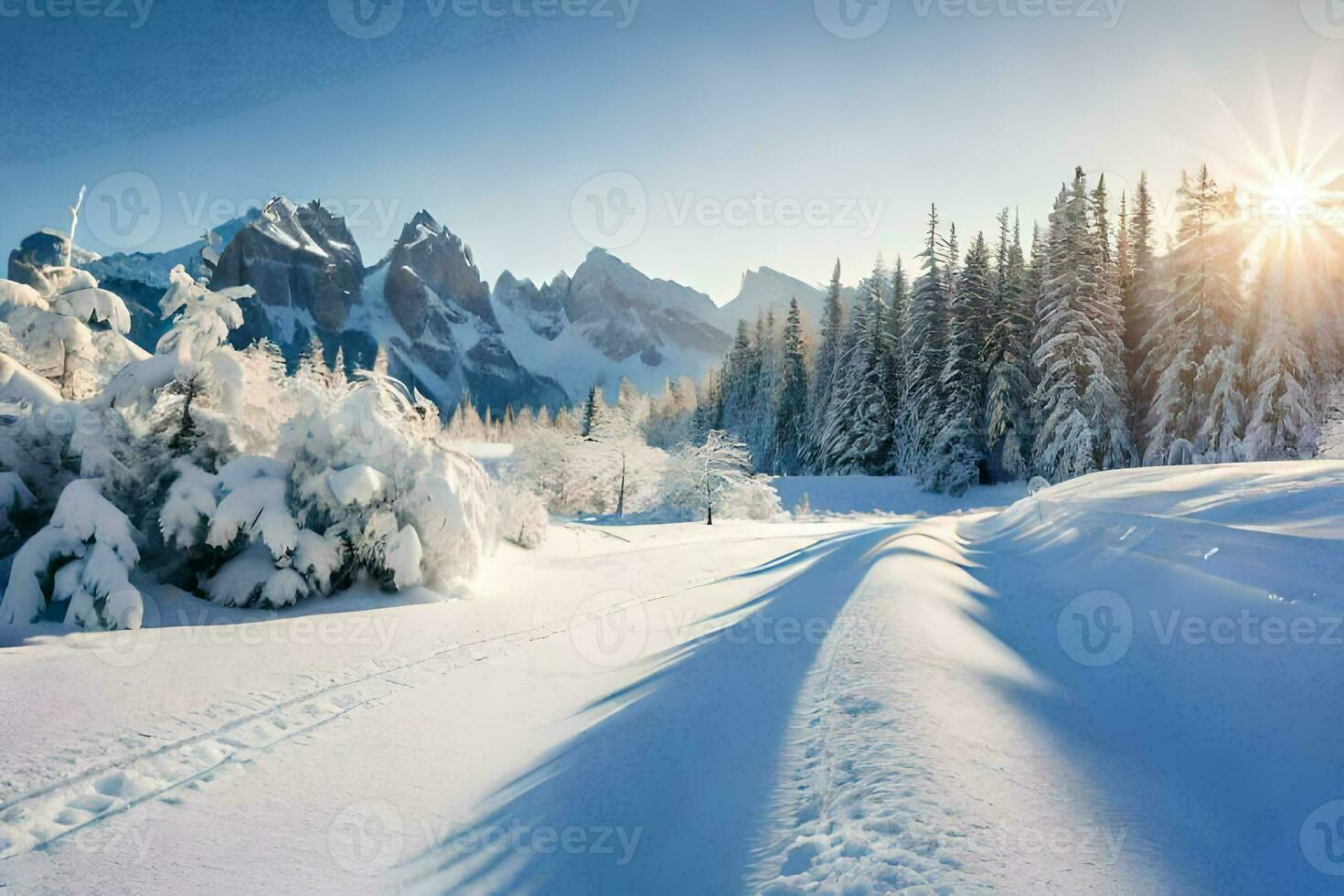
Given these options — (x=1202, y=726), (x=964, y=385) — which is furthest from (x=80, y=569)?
(x=964, y=385)

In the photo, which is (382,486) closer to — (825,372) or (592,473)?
(592,473)

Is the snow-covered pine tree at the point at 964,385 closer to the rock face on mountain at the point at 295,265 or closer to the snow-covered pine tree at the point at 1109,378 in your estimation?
the snow-covered pine tree at the point at 1109,378

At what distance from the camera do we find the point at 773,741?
4539 mm

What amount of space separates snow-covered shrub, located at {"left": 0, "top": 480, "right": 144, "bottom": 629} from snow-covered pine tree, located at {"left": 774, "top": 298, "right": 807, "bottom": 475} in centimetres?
4802

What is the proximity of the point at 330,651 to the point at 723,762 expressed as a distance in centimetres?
516

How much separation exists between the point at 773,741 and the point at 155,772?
172 inches

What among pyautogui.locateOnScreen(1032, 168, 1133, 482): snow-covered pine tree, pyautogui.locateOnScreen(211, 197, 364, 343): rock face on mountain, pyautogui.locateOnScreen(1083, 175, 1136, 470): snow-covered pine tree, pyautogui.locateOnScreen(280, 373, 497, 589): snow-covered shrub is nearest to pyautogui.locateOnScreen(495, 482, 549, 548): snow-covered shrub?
pyautogui.locateOnScreen(280, 373, 497, 589): snow-covered shrub

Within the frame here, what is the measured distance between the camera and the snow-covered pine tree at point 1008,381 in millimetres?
32250

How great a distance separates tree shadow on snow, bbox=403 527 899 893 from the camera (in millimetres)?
3439

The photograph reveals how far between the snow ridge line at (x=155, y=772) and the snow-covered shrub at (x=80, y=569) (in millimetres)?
3544

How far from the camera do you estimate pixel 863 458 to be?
40.9m

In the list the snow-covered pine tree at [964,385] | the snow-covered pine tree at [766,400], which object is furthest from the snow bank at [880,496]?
the snow-covered pine tree at [766,400]

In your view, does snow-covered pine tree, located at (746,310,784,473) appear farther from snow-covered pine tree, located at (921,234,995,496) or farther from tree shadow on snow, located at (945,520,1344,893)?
tree shadow on snow, located at (945,520,1344,893)

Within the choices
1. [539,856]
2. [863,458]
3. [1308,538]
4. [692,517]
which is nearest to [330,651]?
[539,856]
